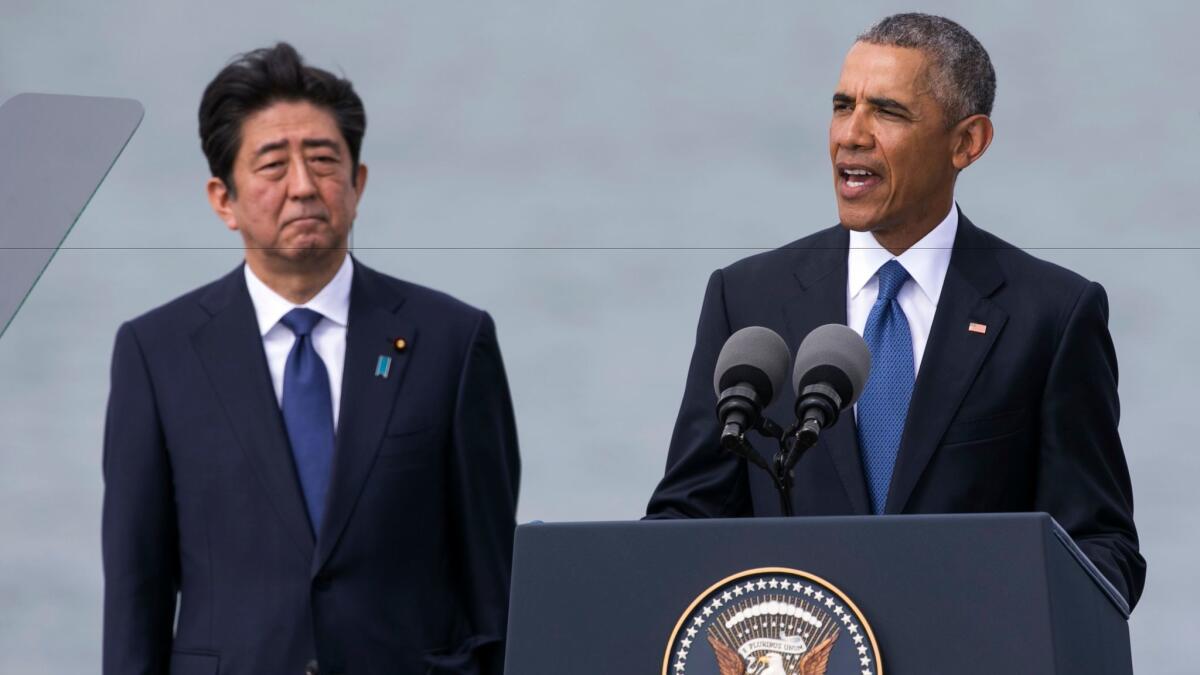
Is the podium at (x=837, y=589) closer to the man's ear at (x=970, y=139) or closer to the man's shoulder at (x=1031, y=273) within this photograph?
the man's shoulder at (x=1031, y=273)

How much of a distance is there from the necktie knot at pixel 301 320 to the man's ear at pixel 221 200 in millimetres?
194

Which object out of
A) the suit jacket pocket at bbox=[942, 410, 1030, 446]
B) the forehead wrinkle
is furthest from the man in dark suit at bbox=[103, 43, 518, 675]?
the suit jacket pocket at bbox=[942, 410, 1030, 446]

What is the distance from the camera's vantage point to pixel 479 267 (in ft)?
12.0

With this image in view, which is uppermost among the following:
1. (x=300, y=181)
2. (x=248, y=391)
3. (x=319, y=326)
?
(x=300, y=181)

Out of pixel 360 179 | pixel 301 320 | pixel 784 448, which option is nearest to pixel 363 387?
pixel 301 320

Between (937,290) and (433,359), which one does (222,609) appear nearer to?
(433,359)

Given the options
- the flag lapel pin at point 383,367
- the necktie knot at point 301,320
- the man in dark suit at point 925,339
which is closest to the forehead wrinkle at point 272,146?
the necktie knot at point 301,320

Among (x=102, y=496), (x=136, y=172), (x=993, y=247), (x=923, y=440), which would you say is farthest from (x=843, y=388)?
(x=136, y=172)

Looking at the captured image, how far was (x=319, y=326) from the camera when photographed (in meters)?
3.41

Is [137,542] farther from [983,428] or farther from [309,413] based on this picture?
[983,428]

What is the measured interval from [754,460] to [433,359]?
43.6 inches

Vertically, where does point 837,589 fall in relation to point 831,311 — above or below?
below

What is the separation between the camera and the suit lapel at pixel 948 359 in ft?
9.90

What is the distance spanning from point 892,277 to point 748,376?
2.54 feet
